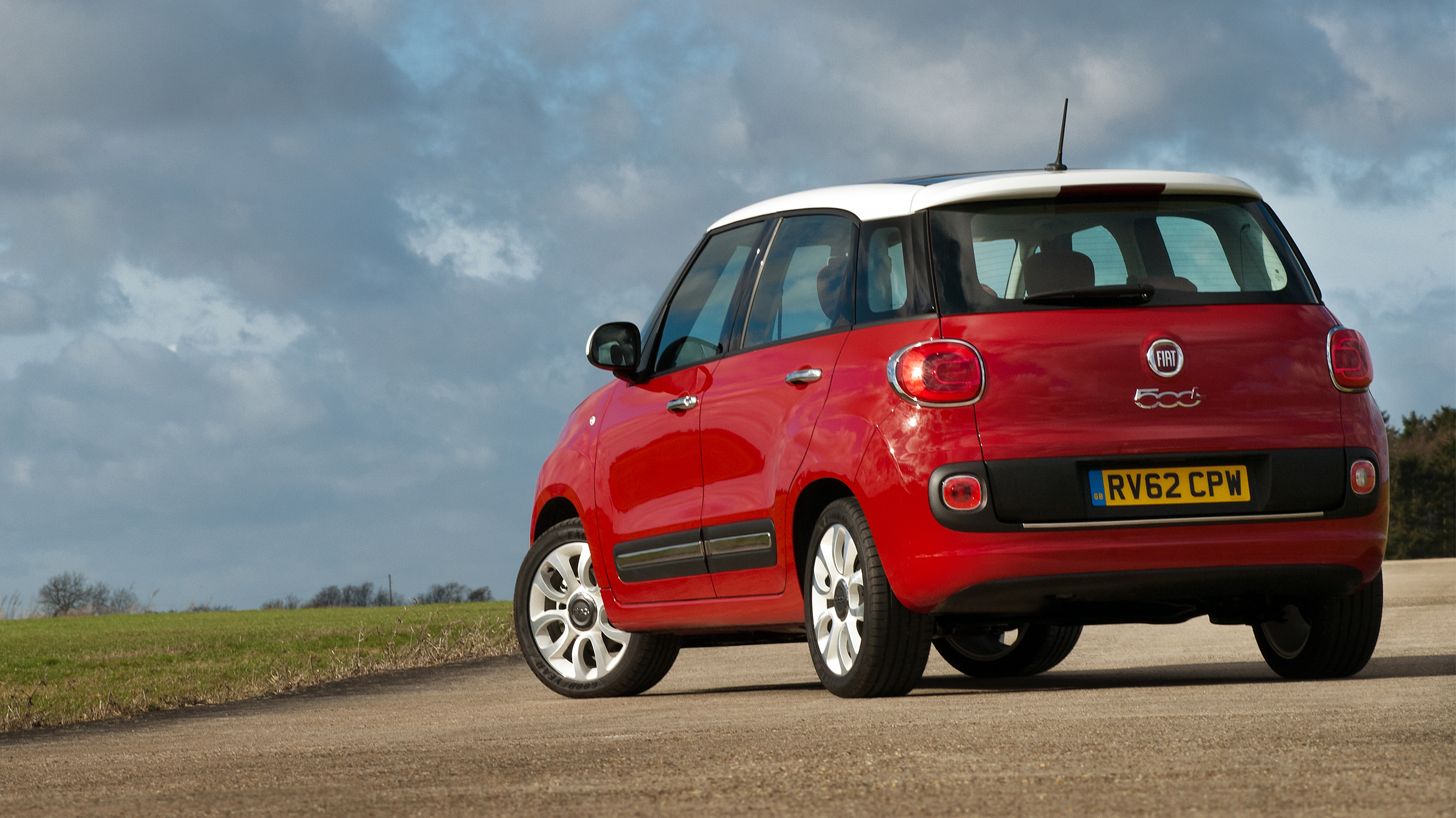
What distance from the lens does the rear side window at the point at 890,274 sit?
6.71 meters

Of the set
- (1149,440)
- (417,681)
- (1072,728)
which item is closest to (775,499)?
(1149,440)

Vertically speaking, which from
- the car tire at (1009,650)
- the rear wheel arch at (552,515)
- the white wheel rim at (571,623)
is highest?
the rear wheel arch at (552,515)

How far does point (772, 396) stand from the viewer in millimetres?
7168

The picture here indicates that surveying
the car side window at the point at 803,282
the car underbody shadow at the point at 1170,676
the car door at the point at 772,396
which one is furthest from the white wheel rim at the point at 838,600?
the car side window at the point at 803,282

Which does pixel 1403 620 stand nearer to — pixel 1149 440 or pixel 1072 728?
pixel 1149 440

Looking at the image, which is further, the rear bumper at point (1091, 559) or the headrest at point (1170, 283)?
the headrest at point (1170, 283)

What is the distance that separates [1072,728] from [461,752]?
181 centimetres

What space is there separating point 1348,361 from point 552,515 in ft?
13.6

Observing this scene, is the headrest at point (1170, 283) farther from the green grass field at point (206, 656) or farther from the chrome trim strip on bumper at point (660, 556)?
the green grass field at point (206, 656)

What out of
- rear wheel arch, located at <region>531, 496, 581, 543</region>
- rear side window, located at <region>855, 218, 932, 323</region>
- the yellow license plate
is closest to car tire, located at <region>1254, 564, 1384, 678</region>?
the yellow license plate

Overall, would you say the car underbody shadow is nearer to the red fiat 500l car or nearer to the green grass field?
the red fiat 500l car

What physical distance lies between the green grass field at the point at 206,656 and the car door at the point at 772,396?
3.65m

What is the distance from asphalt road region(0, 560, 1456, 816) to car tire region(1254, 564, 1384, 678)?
10 centimetres

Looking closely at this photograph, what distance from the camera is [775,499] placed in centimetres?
715
